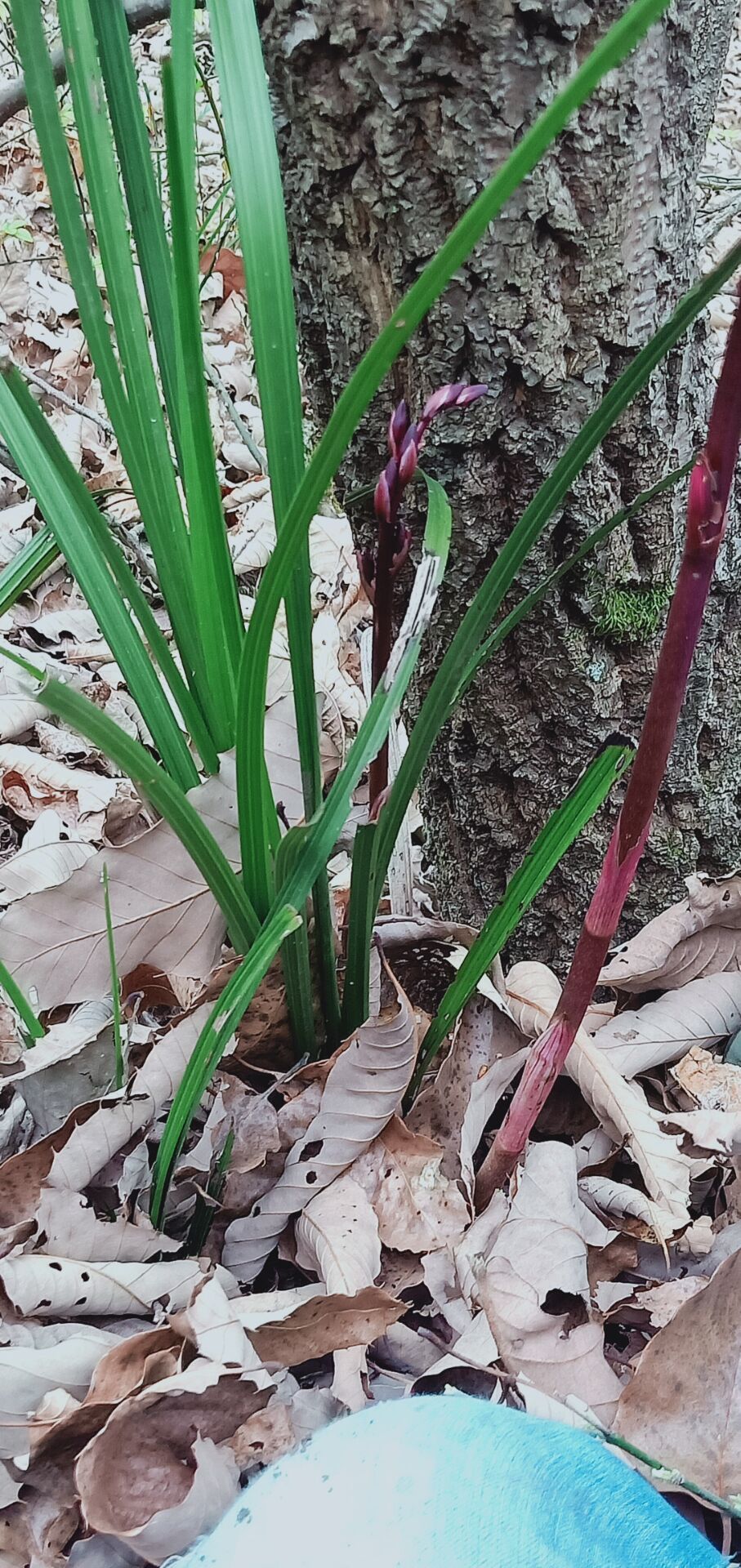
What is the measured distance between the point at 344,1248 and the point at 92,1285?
0.18 m

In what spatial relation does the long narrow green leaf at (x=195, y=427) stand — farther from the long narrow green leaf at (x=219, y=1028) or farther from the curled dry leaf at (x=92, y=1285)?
the curled dry leaf at (x=92, y=1285)

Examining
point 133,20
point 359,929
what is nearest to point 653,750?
point 359,929

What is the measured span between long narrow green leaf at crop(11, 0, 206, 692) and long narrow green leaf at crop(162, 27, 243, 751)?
0.07ft

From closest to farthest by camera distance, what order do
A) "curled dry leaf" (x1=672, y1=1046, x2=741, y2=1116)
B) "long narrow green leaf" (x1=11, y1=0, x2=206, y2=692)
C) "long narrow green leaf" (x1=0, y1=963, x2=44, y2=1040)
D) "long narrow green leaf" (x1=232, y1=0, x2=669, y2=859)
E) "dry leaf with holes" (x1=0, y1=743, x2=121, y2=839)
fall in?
"long narrow green leaf" (x1=232, y1=0, x2=669, y2=859) → "long narrow green leaf" (x1=11, y1=0, x2=206, y2=692) → "long narrow green leaf" (x1=0, y1=963, x2=44, y2=1040) → "curled dry leaf" (x1=672, y1=1046, x2=741, y2=1116) → "dry leaf with holes" (x1=0, y1=743, x2=121, y2=839)

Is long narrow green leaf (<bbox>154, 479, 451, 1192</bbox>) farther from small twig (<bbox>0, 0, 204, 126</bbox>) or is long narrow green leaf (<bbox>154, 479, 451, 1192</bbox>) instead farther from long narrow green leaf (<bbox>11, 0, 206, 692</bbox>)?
small twig (<bbox>0, 0, 204, 126</bbox>)

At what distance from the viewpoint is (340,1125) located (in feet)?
2.47

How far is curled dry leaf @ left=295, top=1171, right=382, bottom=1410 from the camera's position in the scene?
64 centimetres

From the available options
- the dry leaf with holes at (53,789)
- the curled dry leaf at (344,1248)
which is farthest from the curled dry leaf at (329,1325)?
the dry leaf with holes at (53,789)

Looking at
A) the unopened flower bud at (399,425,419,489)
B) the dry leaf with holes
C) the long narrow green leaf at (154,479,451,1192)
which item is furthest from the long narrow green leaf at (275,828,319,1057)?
the dry leaf with holes

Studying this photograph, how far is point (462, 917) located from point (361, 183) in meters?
0.74

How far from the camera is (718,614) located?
960 millimetres

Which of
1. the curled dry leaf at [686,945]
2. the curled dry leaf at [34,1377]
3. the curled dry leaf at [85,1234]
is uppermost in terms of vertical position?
the curled dry leaf at [686,945]

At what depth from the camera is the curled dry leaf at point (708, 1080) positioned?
85 cm

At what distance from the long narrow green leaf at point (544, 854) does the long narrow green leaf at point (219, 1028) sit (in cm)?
16
